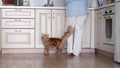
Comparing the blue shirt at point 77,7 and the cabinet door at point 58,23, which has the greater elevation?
the blue shirt at point 77,7

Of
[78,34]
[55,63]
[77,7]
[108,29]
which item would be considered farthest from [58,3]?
[55,63]

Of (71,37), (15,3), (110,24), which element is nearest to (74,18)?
(71,37)

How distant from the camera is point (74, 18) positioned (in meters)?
4.54

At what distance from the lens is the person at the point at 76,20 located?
4480 millimetres

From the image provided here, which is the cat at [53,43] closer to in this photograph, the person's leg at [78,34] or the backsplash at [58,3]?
the person's leg at [78,34]

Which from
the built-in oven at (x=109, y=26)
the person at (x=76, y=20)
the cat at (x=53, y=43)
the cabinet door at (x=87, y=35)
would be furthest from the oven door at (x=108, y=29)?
the cat at (x=53, y=43)

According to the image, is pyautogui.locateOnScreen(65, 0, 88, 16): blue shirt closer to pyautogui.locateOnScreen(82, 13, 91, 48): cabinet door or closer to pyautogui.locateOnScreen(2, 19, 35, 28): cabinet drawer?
pyautogui.locateOnScreen(82, 13, 91, 48): cabinet door

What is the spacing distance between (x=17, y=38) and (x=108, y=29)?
172cm

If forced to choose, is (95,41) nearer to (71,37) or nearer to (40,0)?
(71,37)

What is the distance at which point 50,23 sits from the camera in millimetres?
4828

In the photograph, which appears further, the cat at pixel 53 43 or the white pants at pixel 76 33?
the cat at pixel 53 43

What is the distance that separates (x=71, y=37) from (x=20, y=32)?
3.21 ft

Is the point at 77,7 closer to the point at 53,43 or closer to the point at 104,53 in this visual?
the point at 53,43

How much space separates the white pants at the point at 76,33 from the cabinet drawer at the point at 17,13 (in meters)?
Result: 0.76
